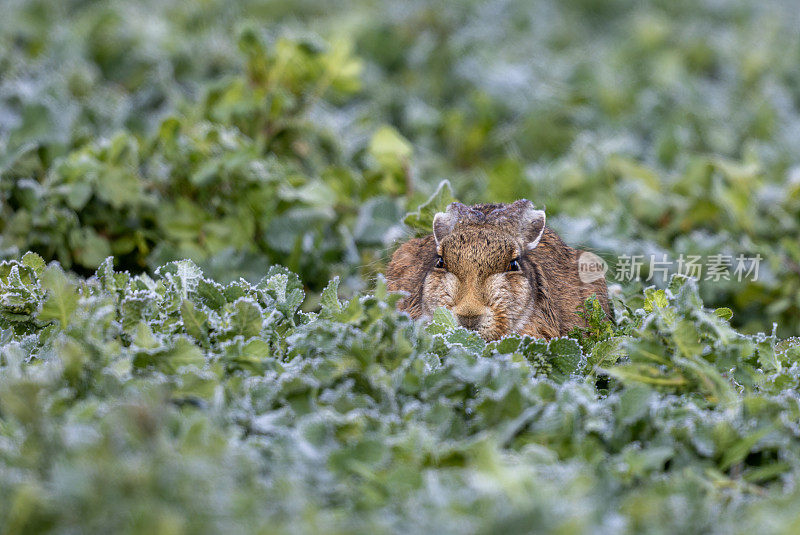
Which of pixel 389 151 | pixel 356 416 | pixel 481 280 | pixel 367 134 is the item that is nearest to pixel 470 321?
pixel 481 280

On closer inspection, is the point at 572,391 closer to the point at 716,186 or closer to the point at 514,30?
the point at 716,186

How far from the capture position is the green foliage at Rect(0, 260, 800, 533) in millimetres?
2025

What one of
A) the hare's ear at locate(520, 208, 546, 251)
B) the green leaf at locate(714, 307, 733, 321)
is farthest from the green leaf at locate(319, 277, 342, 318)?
the green leaf at locate(714, 307, 733, 321)

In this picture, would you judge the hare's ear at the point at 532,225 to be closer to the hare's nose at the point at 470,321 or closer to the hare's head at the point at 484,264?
the hare's head at the point at 484,264

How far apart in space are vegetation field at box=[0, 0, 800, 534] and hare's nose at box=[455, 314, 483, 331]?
190 mm

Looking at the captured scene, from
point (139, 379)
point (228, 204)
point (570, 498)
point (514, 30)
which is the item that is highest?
point (514, 30)

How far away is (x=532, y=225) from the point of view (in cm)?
341

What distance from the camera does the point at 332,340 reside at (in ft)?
9.19

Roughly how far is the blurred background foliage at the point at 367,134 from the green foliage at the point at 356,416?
0.95 metres

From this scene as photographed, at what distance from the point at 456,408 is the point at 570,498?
72cm

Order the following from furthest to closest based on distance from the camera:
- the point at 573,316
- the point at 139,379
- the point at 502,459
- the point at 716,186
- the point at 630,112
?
→ 1. the point at 630,112
2. the point at 716,186
3. the point at 573,316
4. the point at 139,379
5. the point at 502,459

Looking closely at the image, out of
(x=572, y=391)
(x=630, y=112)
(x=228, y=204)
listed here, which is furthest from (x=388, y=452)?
(x=630, y=112)

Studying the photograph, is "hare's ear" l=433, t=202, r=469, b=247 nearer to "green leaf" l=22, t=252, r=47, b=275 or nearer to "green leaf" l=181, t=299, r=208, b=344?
"green leaf" l=181, t=299, r=208, b=344

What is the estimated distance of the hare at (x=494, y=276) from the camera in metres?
3.40
